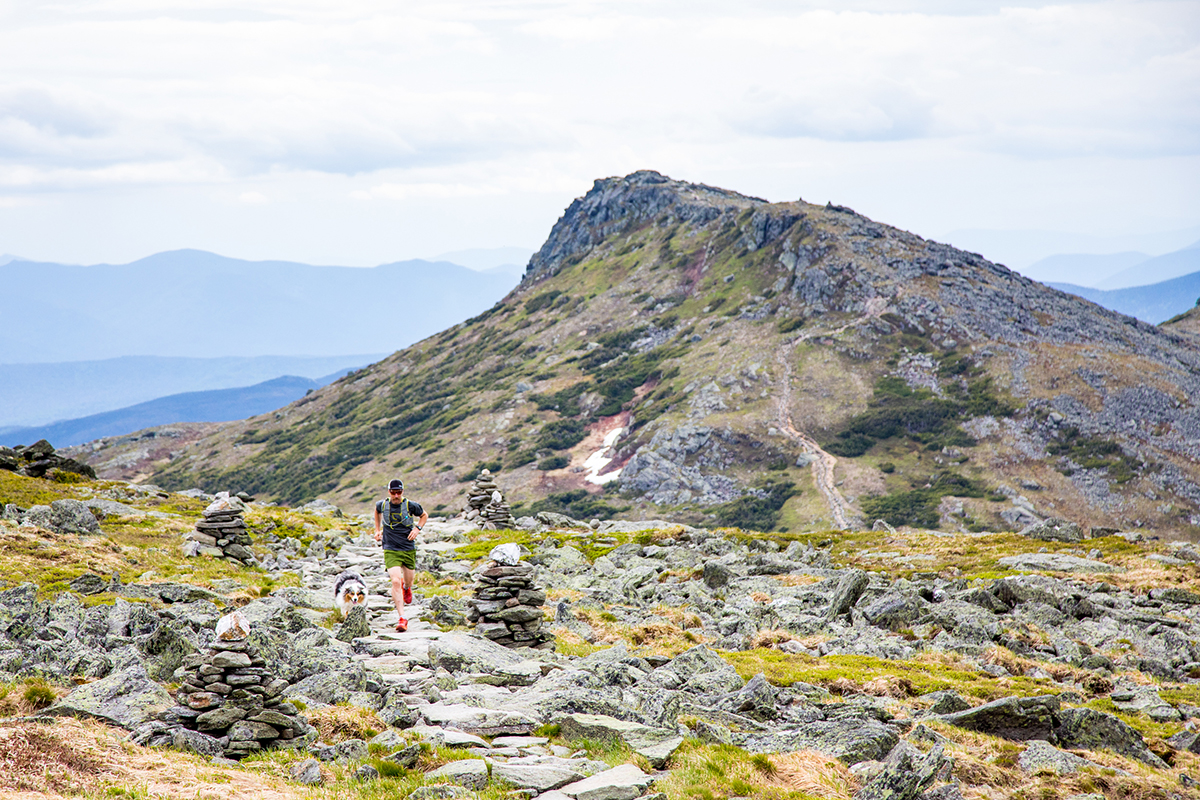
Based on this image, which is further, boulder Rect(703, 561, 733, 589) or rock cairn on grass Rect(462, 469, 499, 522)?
rock cairn on grass Rect(462, 469, 499, 522)

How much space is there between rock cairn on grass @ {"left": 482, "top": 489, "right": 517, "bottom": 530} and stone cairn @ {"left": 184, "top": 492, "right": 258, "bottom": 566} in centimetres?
2311

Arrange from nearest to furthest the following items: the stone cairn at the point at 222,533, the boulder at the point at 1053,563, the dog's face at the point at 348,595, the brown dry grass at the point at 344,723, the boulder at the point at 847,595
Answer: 1. the brown dry grass at the point at 344,723
2. the dog's face at the point at 348,595
3. the boulder at the point at 847,595
4. the stone cairn at the point at 222,533
5. the boulder at the point at 1053,563

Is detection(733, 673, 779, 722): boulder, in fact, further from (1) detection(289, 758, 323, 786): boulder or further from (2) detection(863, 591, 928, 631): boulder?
(2) detection(863, 591, 928, 631): boulder

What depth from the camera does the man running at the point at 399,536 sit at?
2252 cm

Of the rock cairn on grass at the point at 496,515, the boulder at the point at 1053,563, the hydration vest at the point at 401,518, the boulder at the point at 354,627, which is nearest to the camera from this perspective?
the boulder at the point at 354,627

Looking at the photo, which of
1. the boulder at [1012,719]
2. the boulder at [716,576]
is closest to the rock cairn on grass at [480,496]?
the boulder at [716,576]

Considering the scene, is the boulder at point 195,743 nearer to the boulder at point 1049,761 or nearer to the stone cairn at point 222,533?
the boulder at point 1049,761

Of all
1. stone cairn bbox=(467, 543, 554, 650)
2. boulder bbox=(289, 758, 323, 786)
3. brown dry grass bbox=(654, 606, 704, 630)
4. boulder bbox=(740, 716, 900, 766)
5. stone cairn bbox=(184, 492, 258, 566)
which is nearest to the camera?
boulder bbox=(289, 758, 323, 786)

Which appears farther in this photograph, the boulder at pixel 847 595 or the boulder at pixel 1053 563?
the boulder at pixel 1053 563

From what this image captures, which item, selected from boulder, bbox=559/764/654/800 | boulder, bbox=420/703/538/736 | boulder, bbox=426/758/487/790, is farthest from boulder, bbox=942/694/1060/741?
boulder, bbox=426/758/487/790

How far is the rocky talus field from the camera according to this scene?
493 inches

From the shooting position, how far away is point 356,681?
16.7 m

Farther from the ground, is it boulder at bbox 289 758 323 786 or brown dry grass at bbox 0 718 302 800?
brown dry grass at bbox 0 718 302 800

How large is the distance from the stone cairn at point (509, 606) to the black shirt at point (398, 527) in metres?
2.43
